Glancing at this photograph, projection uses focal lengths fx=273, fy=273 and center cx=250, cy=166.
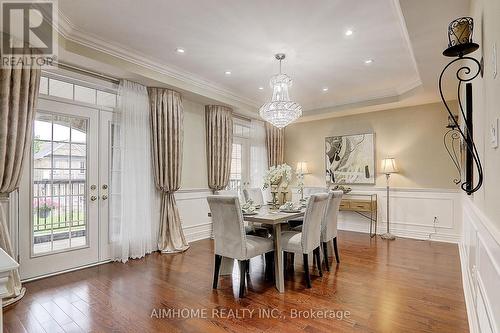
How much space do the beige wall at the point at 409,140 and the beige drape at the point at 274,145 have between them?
1.01 metres

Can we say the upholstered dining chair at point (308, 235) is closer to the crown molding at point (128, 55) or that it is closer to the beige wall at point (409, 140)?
the crown molding at point (128, 55)

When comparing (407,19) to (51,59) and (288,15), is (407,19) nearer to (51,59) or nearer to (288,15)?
(288,15)

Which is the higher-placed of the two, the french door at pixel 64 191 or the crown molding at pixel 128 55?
the crown molding at pixel 128 55

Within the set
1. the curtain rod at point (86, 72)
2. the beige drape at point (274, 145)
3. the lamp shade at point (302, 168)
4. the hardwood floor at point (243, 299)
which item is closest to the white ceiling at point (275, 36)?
the curtain rod at point (86, 72)

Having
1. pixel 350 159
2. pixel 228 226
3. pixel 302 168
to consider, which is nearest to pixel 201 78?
pixel 228 226

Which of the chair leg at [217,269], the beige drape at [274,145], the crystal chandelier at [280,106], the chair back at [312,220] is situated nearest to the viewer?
the chair back at [312,220]

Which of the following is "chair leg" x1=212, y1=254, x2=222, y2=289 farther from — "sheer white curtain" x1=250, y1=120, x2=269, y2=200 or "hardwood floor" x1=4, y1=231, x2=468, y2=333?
"sheer white curtain" x1=250, y1=120, x2=269, y2=200

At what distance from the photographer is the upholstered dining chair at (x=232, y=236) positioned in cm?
269

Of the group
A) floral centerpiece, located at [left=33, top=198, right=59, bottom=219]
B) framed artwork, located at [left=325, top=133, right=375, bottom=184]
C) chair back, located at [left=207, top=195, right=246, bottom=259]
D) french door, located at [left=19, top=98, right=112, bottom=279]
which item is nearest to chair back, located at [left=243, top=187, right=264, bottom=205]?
chair back, located at [left=207, top=195, right=246, bottom=259]

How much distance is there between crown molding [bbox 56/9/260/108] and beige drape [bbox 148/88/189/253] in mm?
344

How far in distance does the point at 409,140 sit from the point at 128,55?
519 centimetres

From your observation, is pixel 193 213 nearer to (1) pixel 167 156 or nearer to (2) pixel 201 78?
(1) pixel 167 156

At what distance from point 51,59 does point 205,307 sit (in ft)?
10.7

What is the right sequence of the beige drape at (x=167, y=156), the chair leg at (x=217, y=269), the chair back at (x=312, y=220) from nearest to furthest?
A: the chair back at (x=312, y=220) → the chair leg at (x=217, y=269) → the beige drape at (x=167, y=156)
